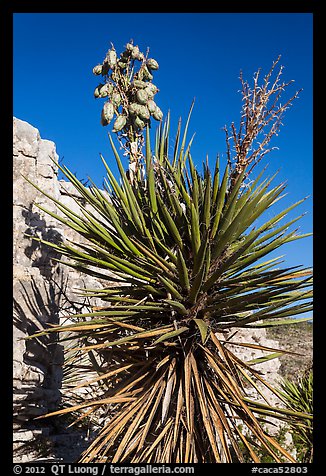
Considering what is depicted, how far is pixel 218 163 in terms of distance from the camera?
150 inches

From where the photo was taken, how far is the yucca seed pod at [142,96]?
436 cm

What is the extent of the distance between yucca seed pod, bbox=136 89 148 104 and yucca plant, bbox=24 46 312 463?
68 centimetres

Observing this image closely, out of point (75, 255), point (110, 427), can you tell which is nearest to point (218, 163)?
point (75, 255)

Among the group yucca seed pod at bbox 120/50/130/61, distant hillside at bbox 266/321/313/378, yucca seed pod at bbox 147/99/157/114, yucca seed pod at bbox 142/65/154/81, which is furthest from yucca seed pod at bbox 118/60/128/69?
distant hillside at bbox 266/321/313/378

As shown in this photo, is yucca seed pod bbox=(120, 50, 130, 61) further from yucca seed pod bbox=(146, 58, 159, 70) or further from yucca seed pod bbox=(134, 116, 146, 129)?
yucca seed pod bbox=(134, 116, 146, 129)

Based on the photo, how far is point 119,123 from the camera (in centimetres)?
428

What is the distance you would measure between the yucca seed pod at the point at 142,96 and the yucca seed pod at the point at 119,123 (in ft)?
0.79

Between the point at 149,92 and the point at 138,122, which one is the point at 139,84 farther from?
the point at 138,122

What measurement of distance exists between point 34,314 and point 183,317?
10.1ft

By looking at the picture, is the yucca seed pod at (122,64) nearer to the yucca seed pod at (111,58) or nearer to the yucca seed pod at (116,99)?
the yucca seed pod at (111,58)

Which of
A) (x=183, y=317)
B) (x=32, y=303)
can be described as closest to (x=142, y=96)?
(x=183, y=317)

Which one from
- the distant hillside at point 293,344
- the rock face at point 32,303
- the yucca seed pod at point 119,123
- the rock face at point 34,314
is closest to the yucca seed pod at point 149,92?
the yucca seed pod at point 119,123
